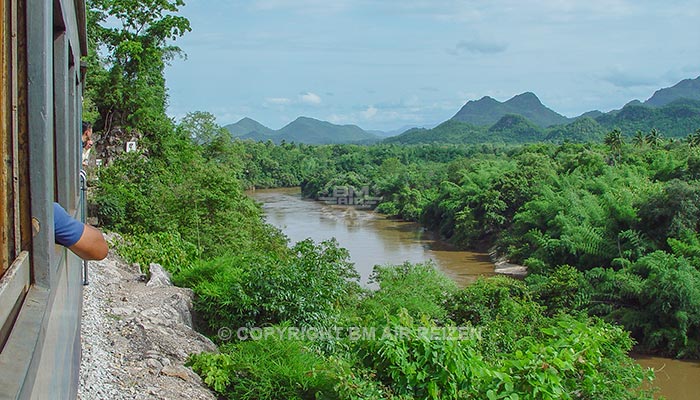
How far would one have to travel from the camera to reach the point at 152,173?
599 inches

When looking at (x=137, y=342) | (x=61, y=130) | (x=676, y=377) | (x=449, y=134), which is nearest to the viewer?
(x=61, y=130)

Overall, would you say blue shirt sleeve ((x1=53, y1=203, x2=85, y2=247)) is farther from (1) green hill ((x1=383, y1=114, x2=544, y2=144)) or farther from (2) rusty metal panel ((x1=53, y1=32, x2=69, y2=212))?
(1) green hill ((x1=383, y1=114, x2=544, y2=144))

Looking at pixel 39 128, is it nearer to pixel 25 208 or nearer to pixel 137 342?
pixel 25 208

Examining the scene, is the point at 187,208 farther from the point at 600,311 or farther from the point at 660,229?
the point at 660,229

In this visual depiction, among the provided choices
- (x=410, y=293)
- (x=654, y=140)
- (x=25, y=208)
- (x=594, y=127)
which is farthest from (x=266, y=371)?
(x=594, y=127)

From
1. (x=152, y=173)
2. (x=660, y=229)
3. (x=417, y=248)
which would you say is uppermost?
(x=152, y=173)

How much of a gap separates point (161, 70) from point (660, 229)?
18086mm

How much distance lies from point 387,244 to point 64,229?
31.3 meters

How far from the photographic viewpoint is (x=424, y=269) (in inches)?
538

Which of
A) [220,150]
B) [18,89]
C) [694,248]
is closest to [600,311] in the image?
[694,248]

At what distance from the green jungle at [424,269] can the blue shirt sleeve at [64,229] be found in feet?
9.26

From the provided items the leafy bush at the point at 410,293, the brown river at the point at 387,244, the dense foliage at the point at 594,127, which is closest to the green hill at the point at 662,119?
the dense foliage at the point at 594,127

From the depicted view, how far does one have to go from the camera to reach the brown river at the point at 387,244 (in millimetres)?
16250

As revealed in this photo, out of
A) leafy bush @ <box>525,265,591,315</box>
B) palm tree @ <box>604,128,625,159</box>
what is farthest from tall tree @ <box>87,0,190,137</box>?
palm tree @ <box>604,128,625,159</box>
